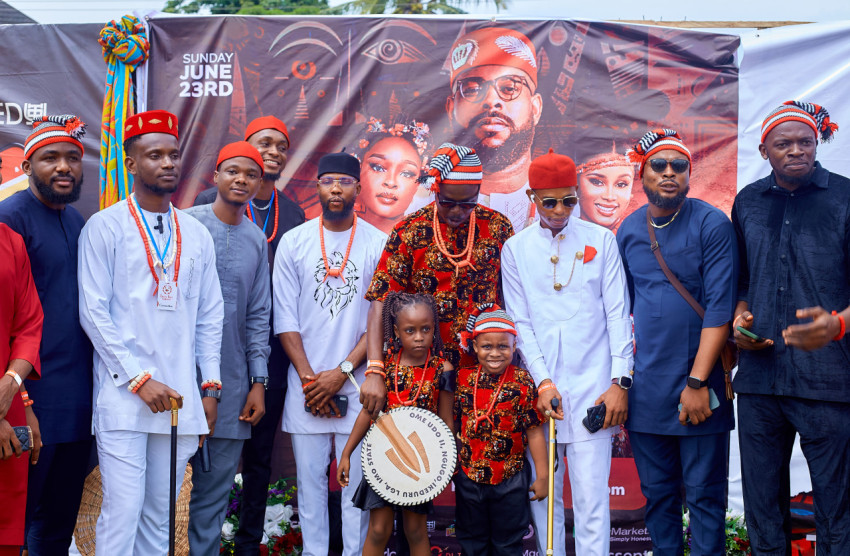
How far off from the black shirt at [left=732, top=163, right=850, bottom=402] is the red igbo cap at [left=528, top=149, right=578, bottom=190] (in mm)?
1050

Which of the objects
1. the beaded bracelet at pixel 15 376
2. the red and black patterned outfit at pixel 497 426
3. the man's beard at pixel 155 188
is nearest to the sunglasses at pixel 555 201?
the red and black patterned outfit at pixel 497 426

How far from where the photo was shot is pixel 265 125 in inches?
226

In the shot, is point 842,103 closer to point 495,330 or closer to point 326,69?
point 495,330

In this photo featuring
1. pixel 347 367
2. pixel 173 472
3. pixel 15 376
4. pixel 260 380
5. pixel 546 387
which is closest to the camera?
Result: pixel 15 376

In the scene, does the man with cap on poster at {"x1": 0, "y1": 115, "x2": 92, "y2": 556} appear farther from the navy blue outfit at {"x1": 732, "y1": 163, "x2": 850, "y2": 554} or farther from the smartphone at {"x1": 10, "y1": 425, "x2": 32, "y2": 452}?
the navy blue outfit at {"x1": 732, "y1": 163, "x2": 850, "y2": 554}

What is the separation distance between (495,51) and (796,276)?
111 inches

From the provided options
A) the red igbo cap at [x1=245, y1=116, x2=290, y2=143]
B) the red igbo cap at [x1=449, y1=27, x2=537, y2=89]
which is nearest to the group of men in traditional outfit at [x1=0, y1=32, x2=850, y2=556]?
the red igbo cap at [x1=245, y1=116, x2=290, y2=143]

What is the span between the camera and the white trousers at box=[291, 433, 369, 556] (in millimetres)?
4734

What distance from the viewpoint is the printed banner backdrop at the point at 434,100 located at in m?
5.98

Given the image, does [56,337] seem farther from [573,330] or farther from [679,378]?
[679,378]

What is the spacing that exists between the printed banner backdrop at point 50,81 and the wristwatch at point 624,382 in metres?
4.19

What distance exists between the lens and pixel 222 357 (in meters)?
4.84

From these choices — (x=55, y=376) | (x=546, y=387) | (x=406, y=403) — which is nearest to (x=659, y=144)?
(x=546, y=387)

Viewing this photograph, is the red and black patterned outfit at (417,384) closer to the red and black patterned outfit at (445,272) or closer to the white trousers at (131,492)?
the red and black patterned outfit at (445,272)
